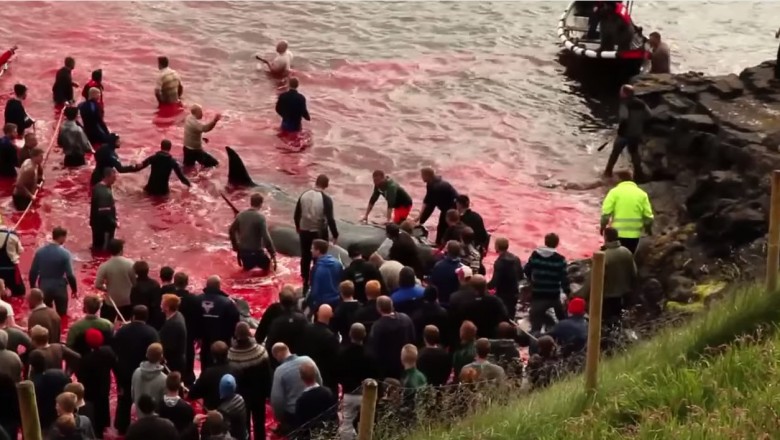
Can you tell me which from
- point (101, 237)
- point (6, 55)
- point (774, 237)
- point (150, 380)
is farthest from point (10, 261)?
point (6, 55)

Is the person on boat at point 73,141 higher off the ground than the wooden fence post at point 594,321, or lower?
lower

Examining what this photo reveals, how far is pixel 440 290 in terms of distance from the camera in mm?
15555

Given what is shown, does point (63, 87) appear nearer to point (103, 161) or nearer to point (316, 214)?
point (103, 161)

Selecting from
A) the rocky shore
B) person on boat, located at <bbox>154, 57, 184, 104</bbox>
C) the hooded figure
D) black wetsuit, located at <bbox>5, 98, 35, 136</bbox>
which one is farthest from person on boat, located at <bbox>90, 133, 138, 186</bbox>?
the hooded figure

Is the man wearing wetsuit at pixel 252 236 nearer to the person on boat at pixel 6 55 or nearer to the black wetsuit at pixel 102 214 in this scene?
the black wetsuit at pixel 102 214

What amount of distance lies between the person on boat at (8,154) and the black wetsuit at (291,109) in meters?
5.49

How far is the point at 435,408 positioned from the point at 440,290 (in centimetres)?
392

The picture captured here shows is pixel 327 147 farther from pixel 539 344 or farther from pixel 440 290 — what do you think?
pixel 539 344

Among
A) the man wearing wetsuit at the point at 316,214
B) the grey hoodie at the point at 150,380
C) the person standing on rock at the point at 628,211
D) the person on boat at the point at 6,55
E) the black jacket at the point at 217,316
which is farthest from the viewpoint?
the person on boat at the point at 6,55

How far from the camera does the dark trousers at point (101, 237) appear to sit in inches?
741

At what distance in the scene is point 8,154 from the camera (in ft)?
69.8

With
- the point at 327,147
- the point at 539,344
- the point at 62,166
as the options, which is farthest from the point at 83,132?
the point at 539,344

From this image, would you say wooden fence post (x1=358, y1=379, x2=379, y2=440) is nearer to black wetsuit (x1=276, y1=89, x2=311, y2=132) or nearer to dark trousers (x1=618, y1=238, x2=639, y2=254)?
dark trousers (x1=618, y1=238, x2=639, y2=254)

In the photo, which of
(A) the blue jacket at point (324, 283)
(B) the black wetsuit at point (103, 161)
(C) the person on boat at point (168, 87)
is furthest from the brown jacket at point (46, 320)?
(C) the person on boat at point (168, 87)
